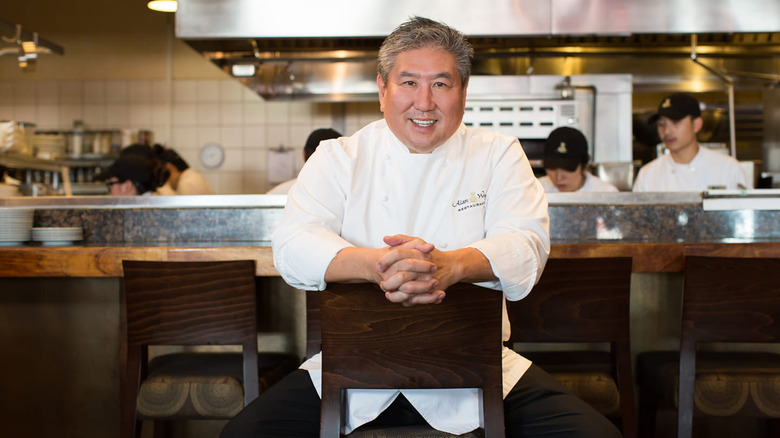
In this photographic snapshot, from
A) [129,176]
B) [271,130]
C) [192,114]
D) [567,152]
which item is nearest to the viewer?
[567,152]

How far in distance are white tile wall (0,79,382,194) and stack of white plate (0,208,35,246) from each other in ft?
12.0

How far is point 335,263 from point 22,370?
186 centimetres

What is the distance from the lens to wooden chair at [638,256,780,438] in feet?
6.53

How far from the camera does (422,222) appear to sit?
169 centimetres

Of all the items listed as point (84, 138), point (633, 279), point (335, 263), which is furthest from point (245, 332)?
point (84, 138)

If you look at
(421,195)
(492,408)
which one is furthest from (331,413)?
(421,195)

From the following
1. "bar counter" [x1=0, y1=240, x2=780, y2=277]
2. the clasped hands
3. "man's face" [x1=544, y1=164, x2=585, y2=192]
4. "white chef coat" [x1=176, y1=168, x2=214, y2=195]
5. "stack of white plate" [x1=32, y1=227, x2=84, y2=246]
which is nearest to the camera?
the clasped hands

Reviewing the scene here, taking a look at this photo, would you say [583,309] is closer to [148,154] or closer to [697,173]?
[697,173]

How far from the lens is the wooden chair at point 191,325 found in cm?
205

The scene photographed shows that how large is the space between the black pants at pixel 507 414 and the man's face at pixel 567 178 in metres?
2.40

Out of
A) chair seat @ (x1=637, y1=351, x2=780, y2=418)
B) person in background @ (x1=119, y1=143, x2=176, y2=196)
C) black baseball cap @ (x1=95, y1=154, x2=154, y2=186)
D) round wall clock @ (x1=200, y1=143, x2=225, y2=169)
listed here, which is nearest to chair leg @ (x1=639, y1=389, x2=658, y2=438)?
chair seat @ (x1=637, y1=351, x2=780, y2=418)

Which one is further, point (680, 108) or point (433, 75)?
point (680, 108)

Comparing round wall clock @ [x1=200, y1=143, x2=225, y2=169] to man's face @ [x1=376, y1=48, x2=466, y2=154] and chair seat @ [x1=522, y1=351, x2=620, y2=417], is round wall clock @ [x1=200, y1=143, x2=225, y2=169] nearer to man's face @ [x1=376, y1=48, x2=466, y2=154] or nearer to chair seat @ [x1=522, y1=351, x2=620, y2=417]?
chair seat @ [x1=522, y1=351, x2=620, y2=417]

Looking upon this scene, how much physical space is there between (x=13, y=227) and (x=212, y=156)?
12.5 ft
